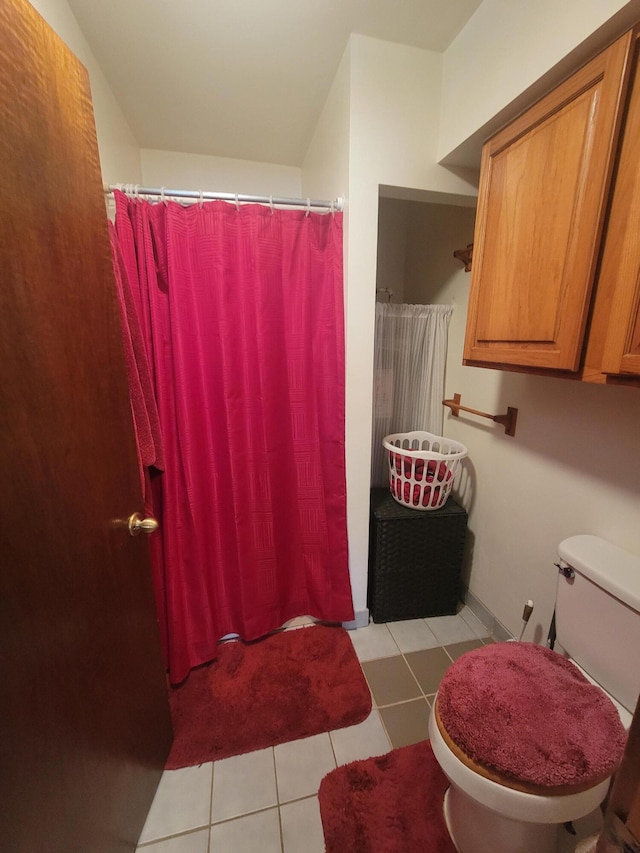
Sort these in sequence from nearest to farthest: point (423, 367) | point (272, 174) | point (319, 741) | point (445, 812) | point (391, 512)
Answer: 1. point (445, 812)
2. point (319, 741)
3. point (391, 512)
4. point (423, 367)
5. point (272, 174)

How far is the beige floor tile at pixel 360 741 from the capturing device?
119 cm

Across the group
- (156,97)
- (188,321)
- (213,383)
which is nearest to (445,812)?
(213,383)

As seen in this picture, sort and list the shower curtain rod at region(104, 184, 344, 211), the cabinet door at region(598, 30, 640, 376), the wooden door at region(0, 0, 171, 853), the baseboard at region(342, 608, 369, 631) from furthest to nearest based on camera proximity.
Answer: the baseboard at region(342, 608, 369, 631) → the shower curtain rod at region(104, 184, 344, 211) → the cabinet door at region(598, 30, 640, 376) → the wooden door at region(0, 0, 171, 853)

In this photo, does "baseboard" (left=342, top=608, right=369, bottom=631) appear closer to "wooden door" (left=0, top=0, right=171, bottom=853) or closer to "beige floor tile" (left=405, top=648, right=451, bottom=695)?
"beige floor tile" (left=405, top=648, right=451, bottom=695)

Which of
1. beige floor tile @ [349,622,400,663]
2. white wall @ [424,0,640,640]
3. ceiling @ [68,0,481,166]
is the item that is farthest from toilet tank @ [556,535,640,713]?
ceiling @ [68,0,481,166]

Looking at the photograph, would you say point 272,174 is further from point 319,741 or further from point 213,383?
point 319,741

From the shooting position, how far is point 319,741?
4.04 feet

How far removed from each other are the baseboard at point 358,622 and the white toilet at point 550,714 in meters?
0.71

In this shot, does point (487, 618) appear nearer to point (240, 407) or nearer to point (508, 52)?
point (240, 407)

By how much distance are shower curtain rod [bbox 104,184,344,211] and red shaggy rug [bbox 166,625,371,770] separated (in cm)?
192

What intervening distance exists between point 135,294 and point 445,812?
1966 mm

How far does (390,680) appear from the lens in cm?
146

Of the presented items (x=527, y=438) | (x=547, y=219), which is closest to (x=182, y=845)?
(x=527, y=438)

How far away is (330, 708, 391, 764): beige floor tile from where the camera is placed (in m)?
1.19
